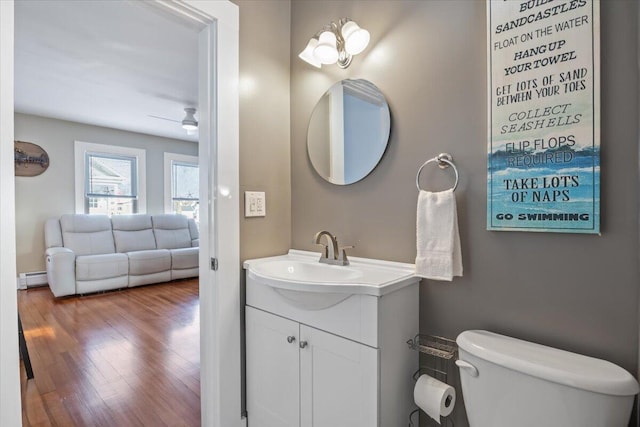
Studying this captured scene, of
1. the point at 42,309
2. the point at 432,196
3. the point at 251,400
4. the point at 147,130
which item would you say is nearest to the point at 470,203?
the point at 432,196

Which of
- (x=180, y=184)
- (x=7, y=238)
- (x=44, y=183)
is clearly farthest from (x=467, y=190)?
(x=180, y=184)

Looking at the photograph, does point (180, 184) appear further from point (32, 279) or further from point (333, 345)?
point (333, 345)

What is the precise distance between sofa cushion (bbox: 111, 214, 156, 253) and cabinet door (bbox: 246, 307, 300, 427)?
4112mm

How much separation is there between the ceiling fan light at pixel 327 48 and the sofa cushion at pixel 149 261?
4150 millimetres

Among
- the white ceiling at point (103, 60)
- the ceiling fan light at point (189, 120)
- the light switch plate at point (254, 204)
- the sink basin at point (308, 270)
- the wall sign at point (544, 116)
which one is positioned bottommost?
the sink basin at point (308, 270)

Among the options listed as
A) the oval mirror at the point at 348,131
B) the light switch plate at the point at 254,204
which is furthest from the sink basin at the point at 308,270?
the oval mirror at the point at 348,131

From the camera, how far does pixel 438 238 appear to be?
118 centimetres

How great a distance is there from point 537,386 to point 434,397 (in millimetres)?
335

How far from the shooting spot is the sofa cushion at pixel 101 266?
3959mm

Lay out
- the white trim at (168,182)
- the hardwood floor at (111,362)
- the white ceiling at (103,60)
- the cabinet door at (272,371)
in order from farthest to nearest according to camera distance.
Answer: the white trim at (168,182) < the white ceiling at (103,60) < the hardwood floor at (111,362) < the cabinet door at (272,371)

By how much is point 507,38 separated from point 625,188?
1.99 ft

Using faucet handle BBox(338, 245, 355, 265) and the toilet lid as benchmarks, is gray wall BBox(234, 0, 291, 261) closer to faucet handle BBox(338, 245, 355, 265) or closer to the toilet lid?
faucet handle BBox(338, 245, 355, 265)

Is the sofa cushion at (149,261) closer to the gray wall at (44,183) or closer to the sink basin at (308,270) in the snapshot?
the gray wall at (44,183)

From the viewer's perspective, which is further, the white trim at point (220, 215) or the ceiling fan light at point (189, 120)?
the ceiling fan light at point (189, 120)
